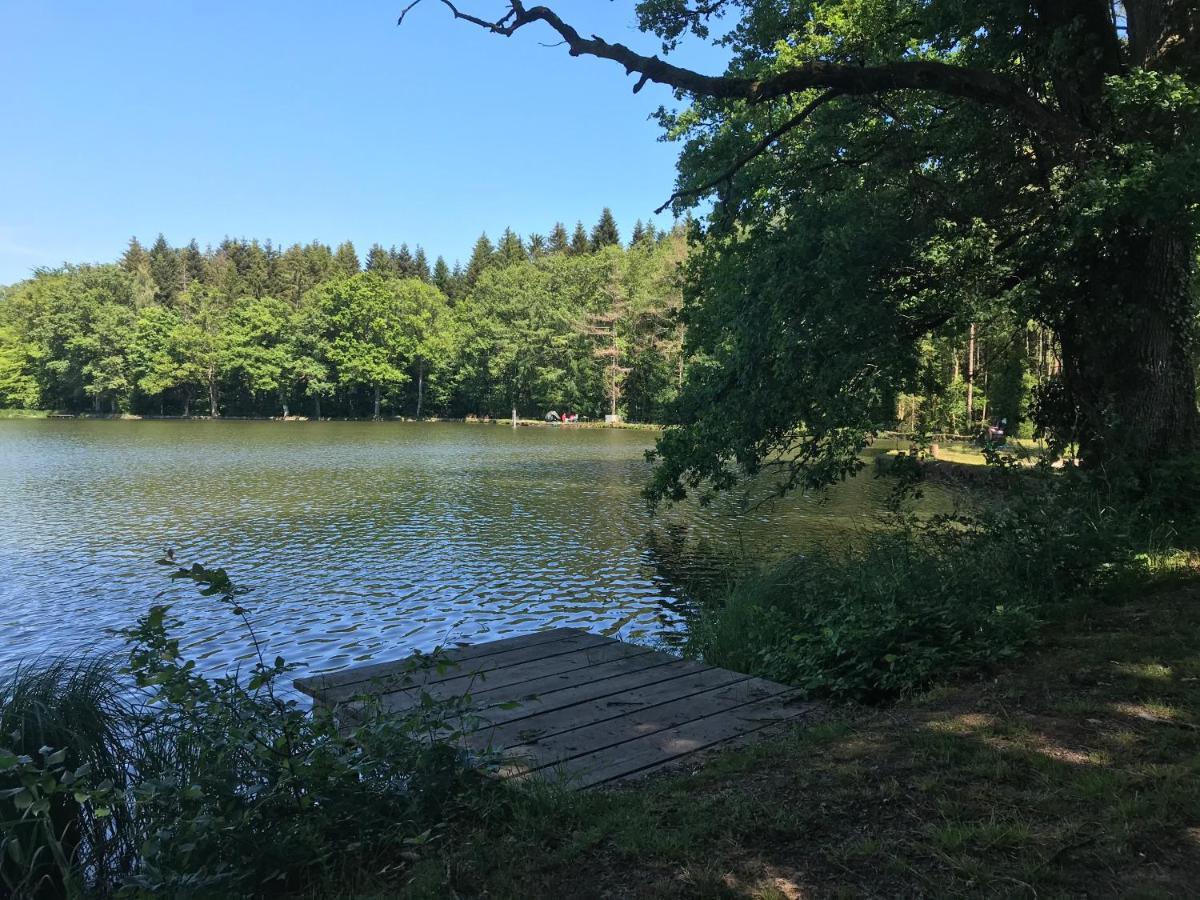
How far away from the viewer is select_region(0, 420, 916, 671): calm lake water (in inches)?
404

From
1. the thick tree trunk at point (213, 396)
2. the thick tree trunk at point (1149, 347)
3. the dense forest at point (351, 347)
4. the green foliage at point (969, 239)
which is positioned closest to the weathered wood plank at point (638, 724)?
the green foliage at point (969, 239)

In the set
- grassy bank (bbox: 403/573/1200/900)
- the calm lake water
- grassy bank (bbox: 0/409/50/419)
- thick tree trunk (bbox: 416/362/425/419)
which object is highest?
thick tree trunk (bbox: 416/362/425/419)

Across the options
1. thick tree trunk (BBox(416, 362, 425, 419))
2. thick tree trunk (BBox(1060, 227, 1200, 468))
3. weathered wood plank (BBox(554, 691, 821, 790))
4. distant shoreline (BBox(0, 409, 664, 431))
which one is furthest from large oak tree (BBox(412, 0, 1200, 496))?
thick tree trunk (BBox(416, 362, 425, 419))

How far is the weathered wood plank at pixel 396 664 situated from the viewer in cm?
550

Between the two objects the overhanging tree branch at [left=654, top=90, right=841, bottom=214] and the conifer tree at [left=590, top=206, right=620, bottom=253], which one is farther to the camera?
the conifer tree at [left=590, top=206, right=620, bottom=253]

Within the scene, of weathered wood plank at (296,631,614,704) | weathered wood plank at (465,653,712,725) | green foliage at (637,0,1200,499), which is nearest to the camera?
weathered wood plank at (465,653,712,725)

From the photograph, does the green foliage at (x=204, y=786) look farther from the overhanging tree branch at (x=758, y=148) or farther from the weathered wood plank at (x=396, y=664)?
the overhanging tree branch at (x=758, y=148)

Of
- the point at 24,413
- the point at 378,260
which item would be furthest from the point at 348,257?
the point at 24,413

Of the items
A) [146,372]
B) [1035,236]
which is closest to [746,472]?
[1035,236]

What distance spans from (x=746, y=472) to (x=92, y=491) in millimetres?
20187

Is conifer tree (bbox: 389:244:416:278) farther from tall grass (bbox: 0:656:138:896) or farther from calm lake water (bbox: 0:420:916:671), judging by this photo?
tall grass (bbox: 0:656:138:896)

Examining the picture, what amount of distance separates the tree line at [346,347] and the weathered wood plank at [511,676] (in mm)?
57216

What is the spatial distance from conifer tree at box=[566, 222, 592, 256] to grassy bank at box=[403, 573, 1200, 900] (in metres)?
91.6

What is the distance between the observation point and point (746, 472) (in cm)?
1004
